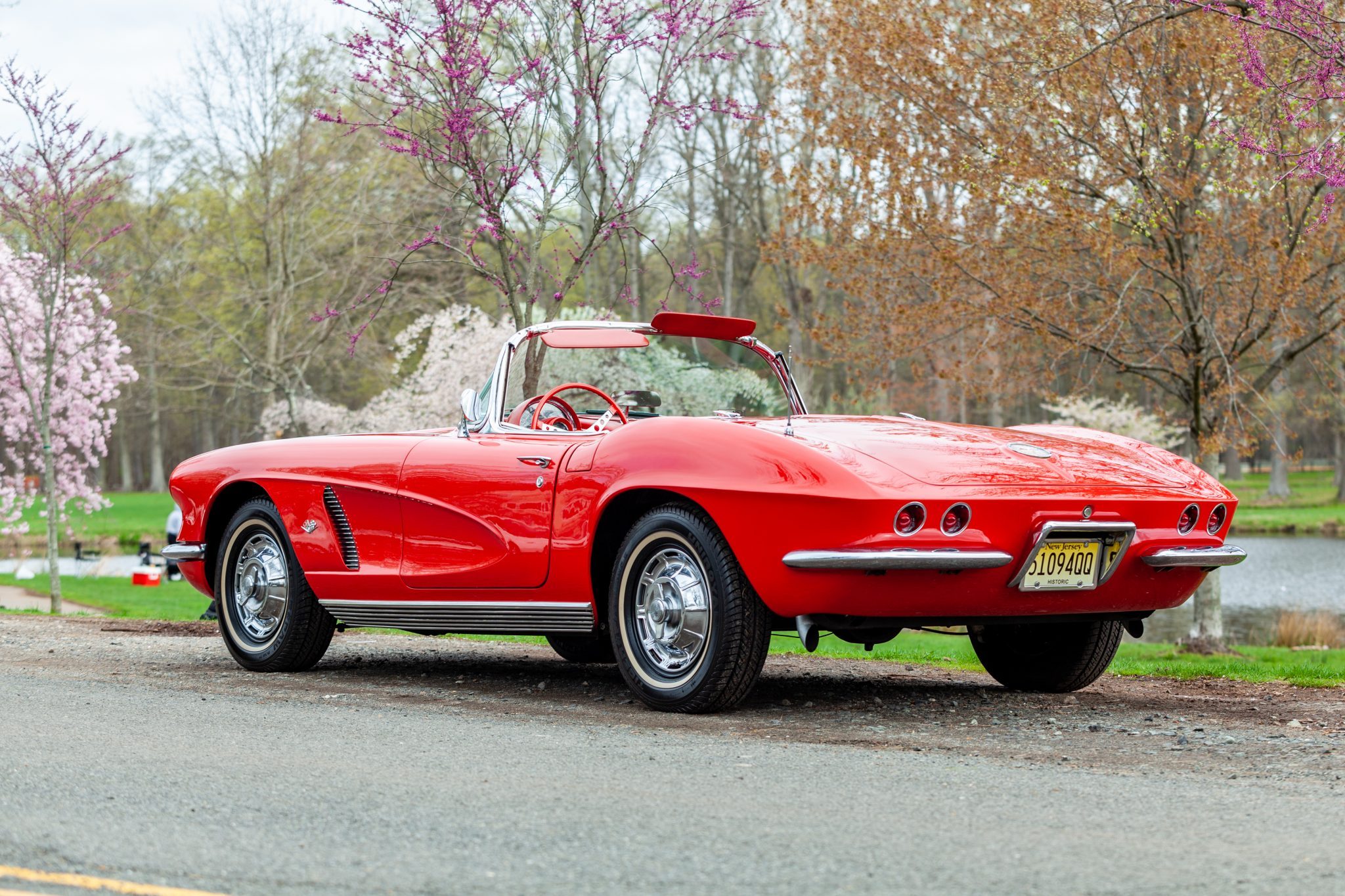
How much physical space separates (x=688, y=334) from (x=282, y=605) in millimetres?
2329

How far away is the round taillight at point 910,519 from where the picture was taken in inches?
202

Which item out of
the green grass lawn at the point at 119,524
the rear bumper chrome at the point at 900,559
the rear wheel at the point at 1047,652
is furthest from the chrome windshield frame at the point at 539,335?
the green grass lawn at the point at 119,524

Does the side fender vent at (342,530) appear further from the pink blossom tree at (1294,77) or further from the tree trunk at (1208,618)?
the tree trunk at (1208,618)

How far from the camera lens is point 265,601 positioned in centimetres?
737

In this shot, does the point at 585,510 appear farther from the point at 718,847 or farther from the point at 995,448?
the point at 718,847

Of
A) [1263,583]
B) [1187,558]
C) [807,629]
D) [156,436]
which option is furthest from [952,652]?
[156,436]

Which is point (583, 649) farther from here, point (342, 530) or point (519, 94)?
point (519, 94)

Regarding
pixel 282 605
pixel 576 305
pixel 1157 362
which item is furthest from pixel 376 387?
pixel 282 605

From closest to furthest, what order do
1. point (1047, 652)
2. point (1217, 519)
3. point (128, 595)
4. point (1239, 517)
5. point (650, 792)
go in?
point (650, 792) < point (1217, 519) < point (1047, 652) < point (128, 595) < point (1239, 517)

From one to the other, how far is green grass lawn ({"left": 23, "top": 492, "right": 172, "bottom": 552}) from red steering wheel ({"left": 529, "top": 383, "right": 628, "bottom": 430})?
2188cm

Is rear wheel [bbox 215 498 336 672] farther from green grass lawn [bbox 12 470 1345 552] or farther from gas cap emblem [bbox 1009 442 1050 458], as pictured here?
green grass lawn [bbox 12 470 1345 552]

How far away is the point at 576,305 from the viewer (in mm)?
28953

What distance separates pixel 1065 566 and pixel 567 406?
2515 millimetres

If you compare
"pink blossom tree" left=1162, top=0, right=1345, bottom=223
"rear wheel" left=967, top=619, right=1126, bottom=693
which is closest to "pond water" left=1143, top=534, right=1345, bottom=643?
"pink blossom tree" left=1162, top=0, right=1345, bottom=223
